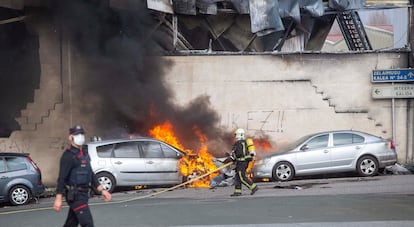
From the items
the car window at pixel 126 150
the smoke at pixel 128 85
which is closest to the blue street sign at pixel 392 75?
the smoke at pixel 128 85

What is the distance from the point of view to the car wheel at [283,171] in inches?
569

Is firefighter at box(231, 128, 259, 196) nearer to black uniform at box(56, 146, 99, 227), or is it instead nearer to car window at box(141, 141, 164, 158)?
car window at box(141, 141, 164, 158)

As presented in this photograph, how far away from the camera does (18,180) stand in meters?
13.0

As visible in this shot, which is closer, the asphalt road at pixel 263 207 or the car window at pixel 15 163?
the asphalt road at pixel 263 207

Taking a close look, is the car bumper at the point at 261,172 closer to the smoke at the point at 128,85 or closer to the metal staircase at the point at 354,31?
A: the smoke at the point at 128,85

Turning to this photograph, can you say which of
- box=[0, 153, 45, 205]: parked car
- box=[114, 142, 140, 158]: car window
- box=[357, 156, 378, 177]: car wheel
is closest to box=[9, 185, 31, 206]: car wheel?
box=[0, 153, 45, 205]: parked car

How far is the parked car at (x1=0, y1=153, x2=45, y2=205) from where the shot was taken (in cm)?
1286

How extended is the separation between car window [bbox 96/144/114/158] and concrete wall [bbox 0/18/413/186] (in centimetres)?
266

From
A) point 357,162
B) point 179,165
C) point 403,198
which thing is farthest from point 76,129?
point 357,162

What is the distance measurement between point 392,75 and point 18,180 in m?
11.0

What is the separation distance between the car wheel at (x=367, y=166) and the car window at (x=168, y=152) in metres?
4.87

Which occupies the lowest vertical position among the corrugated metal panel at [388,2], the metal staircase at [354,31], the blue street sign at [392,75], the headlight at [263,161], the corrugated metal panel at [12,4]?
the headlight at [263,161]

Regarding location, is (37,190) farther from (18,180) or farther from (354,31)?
(354,31)

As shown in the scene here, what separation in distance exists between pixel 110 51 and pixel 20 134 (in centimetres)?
370
